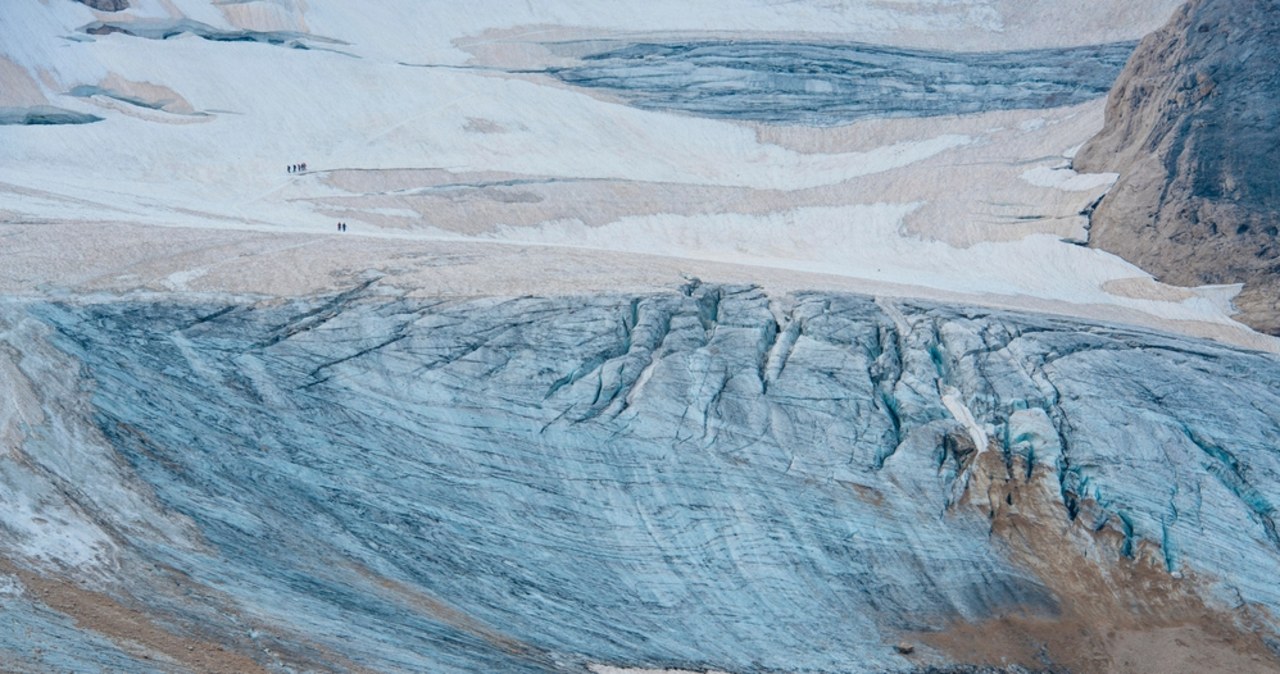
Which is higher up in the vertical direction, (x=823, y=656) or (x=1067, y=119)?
(x=1067, y=119)

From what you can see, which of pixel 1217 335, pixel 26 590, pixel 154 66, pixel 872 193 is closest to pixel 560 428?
pixel 26 590

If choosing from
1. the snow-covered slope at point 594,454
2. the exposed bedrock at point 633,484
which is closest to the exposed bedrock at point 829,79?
the snow-covered slope at point 594,454

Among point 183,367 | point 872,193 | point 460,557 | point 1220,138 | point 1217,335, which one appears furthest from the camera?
point 872,193

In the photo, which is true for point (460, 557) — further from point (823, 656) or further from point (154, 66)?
point (154, 66)

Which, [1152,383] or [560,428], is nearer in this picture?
[560,428]

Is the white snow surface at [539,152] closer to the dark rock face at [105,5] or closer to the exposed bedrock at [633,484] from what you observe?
the dark rock face at [105,5]

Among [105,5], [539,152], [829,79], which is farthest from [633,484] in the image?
[105,5]

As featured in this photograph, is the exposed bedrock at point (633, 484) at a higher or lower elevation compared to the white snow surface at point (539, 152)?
lower

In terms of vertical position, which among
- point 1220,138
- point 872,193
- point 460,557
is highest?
point 1220,138
